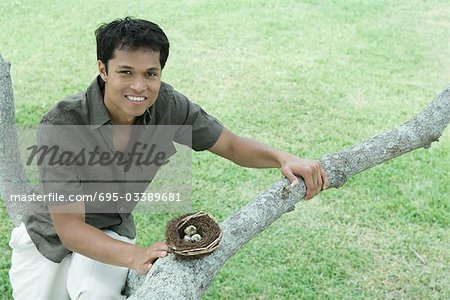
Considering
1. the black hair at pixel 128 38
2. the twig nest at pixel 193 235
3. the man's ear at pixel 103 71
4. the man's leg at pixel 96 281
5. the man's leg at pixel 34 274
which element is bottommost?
the man's leg at pixel 34 274

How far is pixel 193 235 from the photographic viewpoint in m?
1.70

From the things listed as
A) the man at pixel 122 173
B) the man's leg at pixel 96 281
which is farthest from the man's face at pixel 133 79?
the man's leg at pixel 96 281

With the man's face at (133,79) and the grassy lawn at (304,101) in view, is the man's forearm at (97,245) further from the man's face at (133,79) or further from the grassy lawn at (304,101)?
the grassy lawn at (304,101)

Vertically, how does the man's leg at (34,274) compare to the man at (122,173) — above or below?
below

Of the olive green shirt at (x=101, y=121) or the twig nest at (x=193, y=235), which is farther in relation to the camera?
the olive green shirt at (x=101, y=121)

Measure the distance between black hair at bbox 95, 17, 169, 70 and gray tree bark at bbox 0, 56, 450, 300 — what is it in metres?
0.60

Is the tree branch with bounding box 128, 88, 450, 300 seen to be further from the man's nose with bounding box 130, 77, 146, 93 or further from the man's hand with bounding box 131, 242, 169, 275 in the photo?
the man's nose with bounding box 130, 77, 146, 93

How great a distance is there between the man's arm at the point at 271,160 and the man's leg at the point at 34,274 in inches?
27.9

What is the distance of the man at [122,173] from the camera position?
2.10 m

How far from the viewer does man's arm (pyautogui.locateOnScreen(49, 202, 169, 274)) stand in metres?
1.81

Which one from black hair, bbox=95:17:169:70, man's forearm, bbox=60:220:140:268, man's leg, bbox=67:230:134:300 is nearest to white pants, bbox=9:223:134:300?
man's leg, bbox=67:230:134:300

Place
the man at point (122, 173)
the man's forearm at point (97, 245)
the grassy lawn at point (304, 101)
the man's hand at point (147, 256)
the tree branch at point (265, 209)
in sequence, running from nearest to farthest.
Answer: the tree branch at point (265, 209) < the man's hand at point (147, 256) < the man's forearm at point (97, 245) < the man at point (122, 173) < the grassy lawn at point (304, 101)

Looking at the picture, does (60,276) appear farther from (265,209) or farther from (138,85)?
(265,209)

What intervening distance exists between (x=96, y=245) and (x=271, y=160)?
740mm
